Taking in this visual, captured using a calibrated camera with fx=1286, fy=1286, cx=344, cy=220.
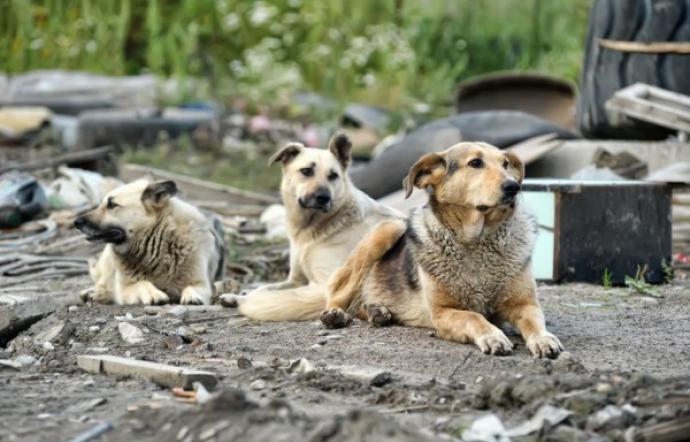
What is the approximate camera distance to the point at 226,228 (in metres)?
10.9

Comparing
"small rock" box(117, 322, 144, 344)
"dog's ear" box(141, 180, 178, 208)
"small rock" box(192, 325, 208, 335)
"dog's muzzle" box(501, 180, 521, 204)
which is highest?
"dog's muzzle" box(501, 180, 521, 204)

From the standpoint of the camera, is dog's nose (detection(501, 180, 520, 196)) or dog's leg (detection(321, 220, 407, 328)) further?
dog's leg (detection(321, 220, 407, 328))

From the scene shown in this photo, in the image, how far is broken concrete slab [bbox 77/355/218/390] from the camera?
5230 millimetres

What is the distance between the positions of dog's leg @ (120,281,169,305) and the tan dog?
158cm

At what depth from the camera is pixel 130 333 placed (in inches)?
262

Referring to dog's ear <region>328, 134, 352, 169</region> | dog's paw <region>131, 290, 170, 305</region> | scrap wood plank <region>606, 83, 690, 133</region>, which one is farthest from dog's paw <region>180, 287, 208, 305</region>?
scrap wood plank <region>606, 83, 690, 133</region>

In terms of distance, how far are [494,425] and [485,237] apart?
1963mm

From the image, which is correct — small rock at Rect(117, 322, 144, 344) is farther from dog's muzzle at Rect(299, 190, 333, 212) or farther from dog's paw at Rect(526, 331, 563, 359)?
dog's paw at Rect(526, 331, 563, 359)

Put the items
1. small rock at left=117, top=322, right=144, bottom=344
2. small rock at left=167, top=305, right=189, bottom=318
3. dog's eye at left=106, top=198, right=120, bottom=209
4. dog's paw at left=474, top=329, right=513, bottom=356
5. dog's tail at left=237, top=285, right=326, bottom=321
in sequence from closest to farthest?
dog's paw at left=474, top=329, right=513, bottom=356, small rock at left=117, top=322, right=144, bottom=344, dog's tail at left=237, top=285, right=326, bottom=321, small rock at left=167, top=305, right=189, bottom=318, dog's eye at left=106, top=198, right=120, bottom=209

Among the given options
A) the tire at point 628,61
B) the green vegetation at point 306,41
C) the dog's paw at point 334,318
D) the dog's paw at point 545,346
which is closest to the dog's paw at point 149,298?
the dog's paw at point 334,318

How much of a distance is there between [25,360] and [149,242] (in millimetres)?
2206

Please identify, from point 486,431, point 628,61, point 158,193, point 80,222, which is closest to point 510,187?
point 486,431

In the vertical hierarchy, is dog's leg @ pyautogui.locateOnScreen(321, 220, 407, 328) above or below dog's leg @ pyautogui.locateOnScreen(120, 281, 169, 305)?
above

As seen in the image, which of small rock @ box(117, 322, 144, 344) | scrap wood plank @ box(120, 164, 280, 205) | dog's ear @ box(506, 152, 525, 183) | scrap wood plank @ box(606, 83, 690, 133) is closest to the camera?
dog's ear @ box(506, 152, 525, 183)
